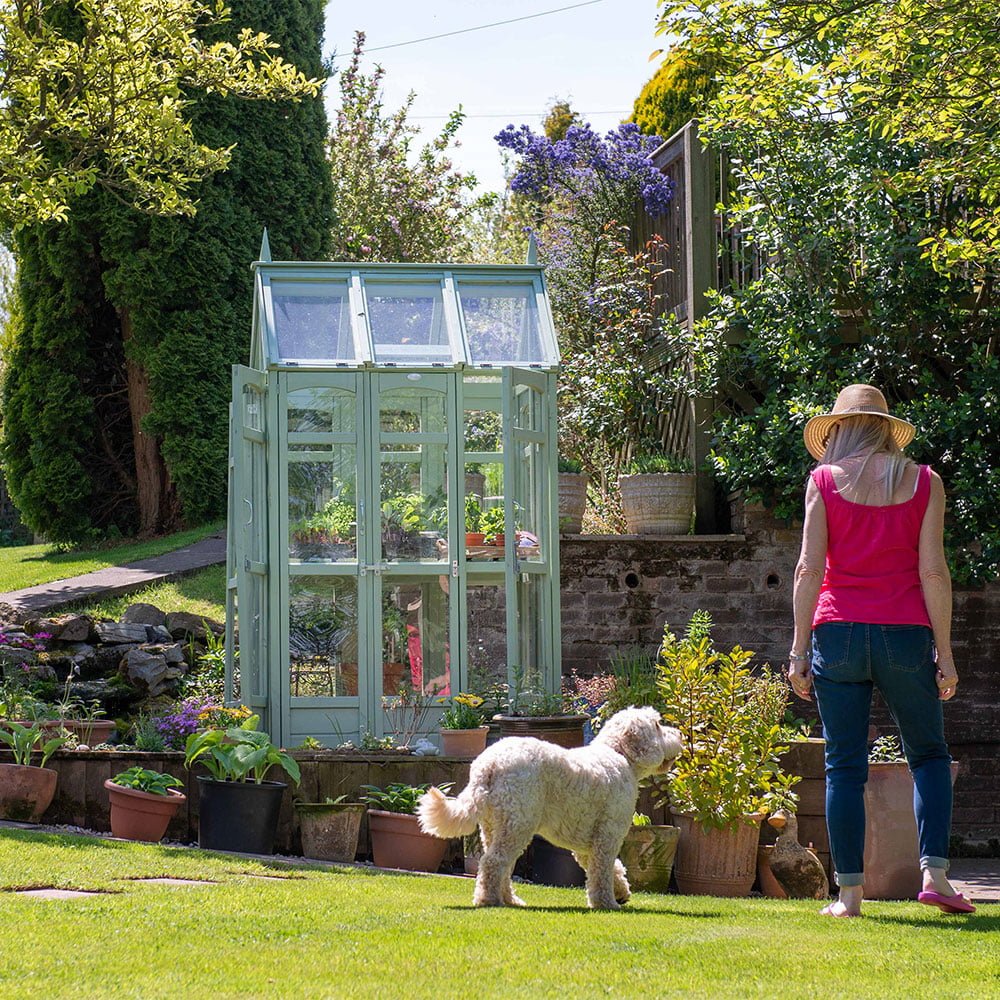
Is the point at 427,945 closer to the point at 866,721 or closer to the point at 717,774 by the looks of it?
the point at 866,721

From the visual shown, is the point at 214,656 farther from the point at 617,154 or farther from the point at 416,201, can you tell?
the point at 416,201

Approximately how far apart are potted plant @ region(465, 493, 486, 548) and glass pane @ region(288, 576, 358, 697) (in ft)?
2.41

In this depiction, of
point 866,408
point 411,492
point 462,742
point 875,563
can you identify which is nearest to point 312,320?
point 411,492

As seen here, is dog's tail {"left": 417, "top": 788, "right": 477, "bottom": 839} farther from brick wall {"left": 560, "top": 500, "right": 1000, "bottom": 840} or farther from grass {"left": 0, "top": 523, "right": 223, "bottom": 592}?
grass {"left": 0, "top": 523, "right": 223, "bottom": 592}

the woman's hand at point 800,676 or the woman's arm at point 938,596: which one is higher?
the woman's arm at point 938,596

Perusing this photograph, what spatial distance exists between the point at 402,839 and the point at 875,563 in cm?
274

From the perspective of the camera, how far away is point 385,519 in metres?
8.02

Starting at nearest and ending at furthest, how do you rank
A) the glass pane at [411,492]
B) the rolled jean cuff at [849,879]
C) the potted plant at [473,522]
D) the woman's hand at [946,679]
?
the woman's hand at [946,679] < the rolled jean cuff at [849,879] < the glass pane at [411,492] < the potted plant at [473,522]

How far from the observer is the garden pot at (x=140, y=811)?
20.6 feet

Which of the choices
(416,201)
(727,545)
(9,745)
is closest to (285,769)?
(9,745)

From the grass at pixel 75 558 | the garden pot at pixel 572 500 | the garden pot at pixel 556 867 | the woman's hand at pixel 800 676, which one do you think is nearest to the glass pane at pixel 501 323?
the garden pot at pixel 572 500

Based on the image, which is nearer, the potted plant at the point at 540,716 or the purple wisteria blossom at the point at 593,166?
the potted plant at the point at 540,716

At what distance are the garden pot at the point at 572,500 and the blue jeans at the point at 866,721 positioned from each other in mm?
5221

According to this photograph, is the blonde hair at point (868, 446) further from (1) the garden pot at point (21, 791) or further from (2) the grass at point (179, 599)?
(2) the grass at point (179, 599)
